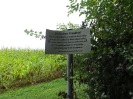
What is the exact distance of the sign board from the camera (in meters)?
2.17

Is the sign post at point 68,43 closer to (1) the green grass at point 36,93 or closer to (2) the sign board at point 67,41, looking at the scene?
(2) the sign board at point 67,41

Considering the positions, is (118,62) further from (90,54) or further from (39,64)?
(39,64)

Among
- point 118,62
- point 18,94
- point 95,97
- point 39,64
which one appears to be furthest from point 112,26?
point 39,64

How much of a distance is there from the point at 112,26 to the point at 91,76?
1.72ft

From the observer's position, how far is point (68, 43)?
2.26m

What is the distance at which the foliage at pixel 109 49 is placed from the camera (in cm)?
194

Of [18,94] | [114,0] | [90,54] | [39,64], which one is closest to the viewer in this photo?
[114,0]

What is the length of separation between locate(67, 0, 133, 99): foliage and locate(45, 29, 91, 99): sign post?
13 cm

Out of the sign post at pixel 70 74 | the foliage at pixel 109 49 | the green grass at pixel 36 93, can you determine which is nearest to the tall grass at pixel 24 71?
the green grass at pixel 36 93

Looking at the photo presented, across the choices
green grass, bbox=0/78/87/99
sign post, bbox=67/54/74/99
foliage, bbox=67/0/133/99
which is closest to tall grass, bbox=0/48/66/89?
green grass, bbox=0/78/87/99

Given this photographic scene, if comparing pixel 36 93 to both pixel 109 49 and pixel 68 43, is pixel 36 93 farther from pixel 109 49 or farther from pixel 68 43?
pixel 109 49

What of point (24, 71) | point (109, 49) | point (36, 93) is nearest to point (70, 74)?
point (109, 49)

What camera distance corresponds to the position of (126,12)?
202 cm

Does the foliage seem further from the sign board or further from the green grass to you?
the green grass
